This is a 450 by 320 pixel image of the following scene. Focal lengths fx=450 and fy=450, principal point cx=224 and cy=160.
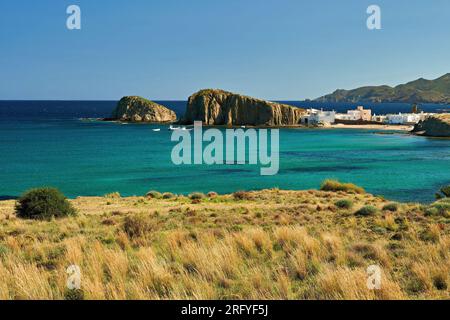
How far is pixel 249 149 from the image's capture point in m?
72.8

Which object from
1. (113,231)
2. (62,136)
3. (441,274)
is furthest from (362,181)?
(62,136)

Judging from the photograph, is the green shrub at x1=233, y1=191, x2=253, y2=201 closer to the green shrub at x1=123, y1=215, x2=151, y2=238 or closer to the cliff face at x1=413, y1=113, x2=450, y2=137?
the green shrub at x1=123, y1=215, x2=151, y2=238

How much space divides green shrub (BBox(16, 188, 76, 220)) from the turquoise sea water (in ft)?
51.3

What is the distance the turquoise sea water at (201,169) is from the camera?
126 feet

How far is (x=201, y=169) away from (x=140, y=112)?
10470cm

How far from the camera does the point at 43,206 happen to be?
1895cm

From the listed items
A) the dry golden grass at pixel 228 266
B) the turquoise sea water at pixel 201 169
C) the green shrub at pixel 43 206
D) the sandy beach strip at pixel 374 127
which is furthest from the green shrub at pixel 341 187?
the sandy beach strip at pixel 374 127

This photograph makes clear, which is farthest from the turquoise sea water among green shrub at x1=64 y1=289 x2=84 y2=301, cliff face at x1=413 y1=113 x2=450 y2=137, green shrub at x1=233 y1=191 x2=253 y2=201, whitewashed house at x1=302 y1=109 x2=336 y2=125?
whitewashed house at x1=302 y1=109 x2=336 y2=125

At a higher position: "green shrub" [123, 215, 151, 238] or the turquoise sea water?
"green shrub" [123, 215, 151, 238]

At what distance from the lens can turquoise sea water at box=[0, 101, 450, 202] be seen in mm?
38344

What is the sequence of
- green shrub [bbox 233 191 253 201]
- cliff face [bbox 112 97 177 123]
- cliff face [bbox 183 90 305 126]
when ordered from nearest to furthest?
1. green shrub [bbox 233 191 253 201]
2. cliff face [bbox 183 90 305 126]
3. cliff face [bbox 112 97 177 123]

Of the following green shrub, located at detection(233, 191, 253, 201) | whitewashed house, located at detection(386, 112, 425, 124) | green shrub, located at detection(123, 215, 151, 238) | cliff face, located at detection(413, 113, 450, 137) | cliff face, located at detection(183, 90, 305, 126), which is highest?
cliff face, located at detection(183, 90, 305, 126)

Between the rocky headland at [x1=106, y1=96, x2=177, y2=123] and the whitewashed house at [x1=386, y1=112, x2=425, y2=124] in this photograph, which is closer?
the whitewashed house at [x1=386, y1=112, x2=425, y2=124]
